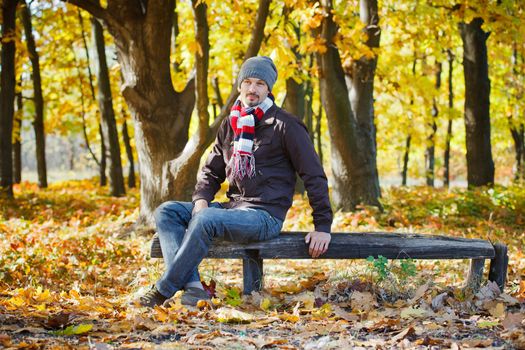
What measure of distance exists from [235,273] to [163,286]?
230 cm

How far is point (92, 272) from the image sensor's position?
6.57 metres

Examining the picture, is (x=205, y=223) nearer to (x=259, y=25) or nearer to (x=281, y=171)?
(x=281, y=171)

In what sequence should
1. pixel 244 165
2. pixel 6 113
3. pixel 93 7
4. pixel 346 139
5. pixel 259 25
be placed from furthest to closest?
pixel 6 113
pixel 346 139
pixel 93 7
pixel 259 25
pixel 244 165

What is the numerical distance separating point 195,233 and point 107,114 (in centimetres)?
1219

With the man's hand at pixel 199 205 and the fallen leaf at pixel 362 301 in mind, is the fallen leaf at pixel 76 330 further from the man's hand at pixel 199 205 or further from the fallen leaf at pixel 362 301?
the fallen leaf at pixel 362 301

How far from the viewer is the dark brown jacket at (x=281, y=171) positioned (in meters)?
4.77

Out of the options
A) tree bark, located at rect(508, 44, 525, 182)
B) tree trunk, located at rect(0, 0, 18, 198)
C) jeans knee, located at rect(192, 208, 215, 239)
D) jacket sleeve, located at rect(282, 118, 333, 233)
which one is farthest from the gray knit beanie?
tree bark, located at rect(508, 44, 525, 182)

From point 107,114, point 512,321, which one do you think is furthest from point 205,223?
point 107,114

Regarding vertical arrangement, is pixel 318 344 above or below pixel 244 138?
below

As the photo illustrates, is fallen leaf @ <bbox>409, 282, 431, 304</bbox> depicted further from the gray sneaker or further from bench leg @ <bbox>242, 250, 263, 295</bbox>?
the gray sneaker

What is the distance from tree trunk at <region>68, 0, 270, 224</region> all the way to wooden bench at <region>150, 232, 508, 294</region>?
3.82m

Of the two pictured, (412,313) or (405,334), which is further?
(412,313)

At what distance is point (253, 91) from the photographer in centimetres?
491

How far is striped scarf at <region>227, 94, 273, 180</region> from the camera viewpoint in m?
4.82
